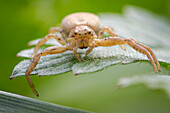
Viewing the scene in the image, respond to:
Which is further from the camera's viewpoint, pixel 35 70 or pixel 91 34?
pixel 91 34

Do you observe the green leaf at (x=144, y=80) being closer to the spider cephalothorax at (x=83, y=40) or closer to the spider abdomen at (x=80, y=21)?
the spider cephalothorax at (x=83, y=40)

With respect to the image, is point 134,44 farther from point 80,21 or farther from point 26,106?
point 26,106

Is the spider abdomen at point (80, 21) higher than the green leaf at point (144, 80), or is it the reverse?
the spider abdomen at point (80, 21)

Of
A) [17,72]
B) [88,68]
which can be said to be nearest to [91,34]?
[88,68]

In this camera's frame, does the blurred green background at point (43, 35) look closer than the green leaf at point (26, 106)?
No

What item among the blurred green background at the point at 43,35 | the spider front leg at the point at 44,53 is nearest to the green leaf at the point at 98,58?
the spider front leg at the point at 44,53

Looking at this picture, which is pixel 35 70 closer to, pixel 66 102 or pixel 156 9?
pixel 66 102

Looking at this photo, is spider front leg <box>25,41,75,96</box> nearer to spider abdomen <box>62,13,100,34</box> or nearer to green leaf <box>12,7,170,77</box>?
green leaf <box>12,7,170,77</box>
